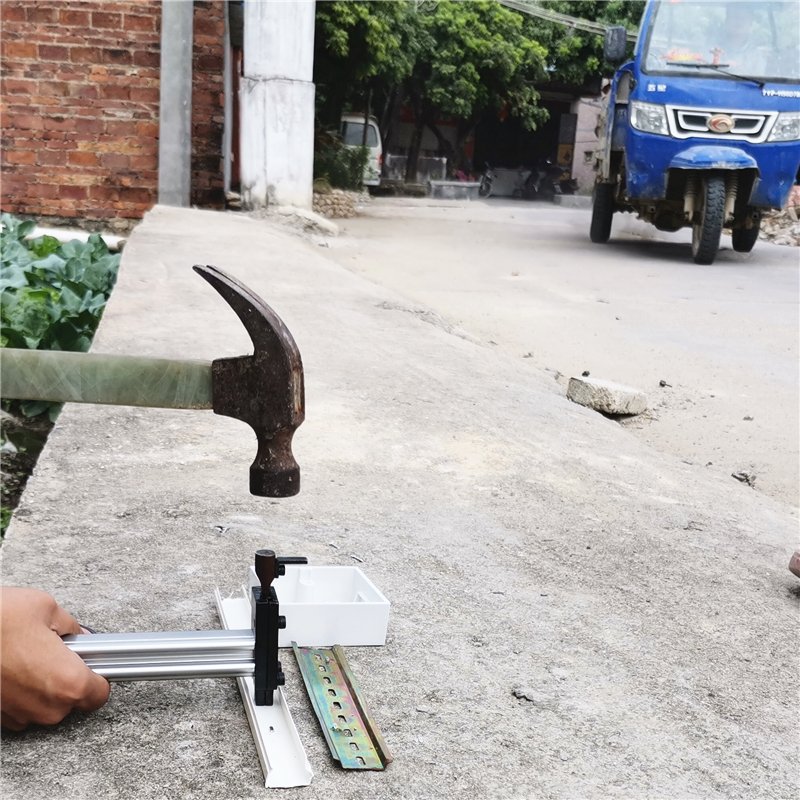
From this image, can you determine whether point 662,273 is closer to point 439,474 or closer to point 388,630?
point 439,474

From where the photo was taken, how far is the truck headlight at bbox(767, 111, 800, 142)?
788cm

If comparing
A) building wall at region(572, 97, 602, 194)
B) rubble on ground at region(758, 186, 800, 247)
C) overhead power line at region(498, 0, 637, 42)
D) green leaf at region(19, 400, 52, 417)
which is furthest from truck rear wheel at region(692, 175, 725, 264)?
building wall at region(572, 97, 602, 194)

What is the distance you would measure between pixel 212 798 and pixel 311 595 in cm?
48

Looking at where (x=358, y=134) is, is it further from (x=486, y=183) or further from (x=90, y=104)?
(x=90, y=104)

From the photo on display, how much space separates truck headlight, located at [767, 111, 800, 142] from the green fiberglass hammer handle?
770cm

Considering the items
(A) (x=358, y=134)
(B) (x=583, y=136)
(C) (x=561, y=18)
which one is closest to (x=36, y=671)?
(A) (x=358, y=134)

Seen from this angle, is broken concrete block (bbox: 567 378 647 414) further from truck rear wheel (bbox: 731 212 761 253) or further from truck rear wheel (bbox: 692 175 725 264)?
truck rear wheel (bbox: 731 212 761 253)

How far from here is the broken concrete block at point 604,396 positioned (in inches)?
150

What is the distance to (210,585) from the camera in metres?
1.66

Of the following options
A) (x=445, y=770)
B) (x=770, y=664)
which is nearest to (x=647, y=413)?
(x=770, y=664)

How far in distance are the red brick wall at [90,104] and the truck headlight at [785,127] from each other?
4.46 meters

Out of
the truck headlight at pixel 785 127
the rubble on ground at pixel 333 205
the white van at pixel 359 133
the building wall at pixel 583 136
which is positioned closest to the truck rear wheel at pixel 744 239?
the truck headlight at pixel 785 127

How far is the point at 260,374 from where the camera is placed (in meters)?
1.11

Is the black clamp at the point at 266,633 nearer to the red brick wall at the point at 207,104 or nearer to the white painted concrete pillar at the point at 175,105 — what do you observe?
the white painted concrete pillar at the point at 175,105
